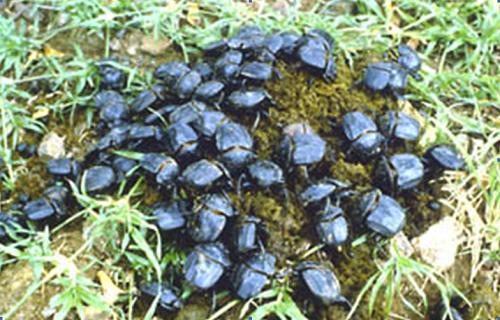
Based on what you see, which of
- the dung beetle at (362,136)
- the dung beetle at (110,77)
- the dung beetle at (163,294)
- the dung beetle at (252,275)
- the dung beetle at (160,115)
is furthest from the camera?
the dung beetle at (110,77)

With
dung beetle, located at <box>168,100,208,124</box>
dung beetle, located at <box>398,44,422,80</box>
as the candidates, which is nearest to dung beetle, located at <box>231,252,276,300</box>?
dung beetle, located at <box>168,100,208,124</box>

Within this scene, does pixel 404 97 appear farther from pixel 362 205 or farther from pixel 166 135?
pixel 166 135

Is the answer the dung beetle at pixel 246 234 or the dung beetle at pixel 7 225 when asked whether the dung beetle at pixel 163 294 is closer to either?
the dung beetle at pixel 246 234

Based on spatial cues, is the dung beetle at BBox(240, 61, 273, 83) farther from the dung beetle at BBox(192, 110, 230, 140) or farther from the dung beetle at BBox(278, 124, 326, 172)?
the dung beetle at BBox(278, 124, 326, 172)

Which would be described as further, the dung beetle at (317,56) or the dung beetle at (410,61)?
the dung beetle at (410,61)

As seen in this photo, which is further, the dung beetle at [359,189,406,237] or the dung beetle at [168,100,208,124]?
the dung beetle at [168,100,208,124]

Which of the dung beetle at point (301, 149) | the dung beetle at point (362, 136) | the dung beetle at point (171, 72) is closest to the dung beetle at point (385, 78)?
the dung beetle at point (362, 136)

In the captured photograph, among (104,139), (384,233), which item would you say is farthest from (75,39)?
(384,233)
